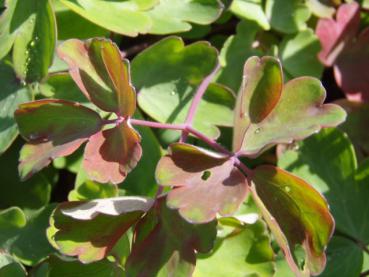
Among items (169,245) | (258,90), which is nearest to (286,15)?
(258,90)

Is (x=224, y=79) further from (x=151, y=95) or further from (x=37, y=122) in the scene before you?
(x=37, y=122)

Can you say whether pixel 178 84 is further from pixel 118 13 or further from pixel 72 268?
Result: pixel 72 268

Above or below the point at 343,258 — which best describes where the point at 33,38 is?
above

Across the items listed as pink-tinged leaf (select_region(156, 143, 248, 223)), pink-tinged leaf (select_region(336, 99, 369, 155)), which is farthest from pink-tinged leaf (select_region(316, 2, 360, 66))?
pink-tinged leaf (select_region(156, 143, 248, 223))

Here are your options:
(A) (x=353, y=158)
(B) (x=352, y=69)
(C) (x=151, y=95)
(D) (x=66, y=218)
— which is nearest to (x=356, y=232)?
(A) (x=353, y=158)

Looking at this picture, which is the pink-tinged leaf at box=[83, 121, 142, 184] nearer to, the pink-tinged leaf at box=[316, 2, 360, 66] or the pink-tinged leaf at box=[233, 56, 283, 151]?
the pink-tinged leaf at box=[233, 56, 283, 151]

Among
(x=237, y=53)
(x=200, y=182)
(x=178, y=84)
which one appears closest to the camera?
(x=200, y=182)

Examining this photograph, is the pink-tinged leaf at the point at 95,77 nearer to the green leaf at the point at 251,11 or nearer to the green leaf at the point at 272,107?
the green leaf at the point at 272,107
